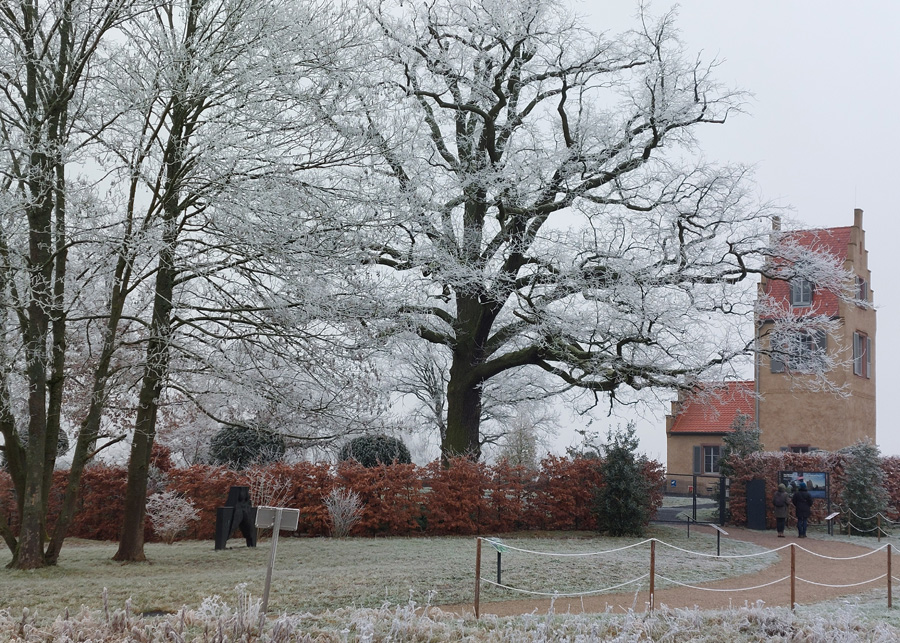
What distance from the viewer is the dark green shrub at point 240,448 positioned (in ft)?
72.5

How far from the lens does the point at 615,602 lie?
10875 mm

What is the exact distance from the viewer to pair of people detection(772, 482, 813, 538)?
22.0 meters

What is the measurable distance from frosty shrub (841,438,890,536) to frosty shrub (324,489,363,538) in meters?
13.9

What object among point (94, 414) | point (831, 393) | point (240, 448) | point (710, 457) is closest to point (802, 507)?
point (831, 393)

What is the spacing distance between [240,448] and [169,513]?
406 centimetres

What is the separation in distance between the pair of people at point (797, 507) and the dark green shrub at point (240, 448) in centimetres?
1300

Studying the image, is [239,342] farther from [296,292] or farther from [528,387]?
[528,387]

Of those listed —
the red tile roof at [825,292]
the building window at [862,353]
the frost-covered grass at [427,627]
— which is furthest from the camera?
the building window at [862,353]

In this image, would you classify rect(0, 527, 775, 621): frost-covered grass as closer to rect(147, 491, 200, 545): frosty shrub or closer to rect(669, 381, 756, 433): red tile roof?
rect(147, 491, 200, 545): frosty shrub

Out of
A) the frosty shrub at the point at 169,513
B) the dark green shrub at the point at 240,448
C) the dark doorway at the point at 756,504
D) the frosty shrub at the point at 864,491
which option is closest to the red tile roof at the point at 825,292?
the frosty shrub at the point at 864,491

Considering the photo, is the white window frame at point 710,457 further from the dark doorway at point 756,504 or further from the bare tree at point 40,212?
the bare tree at point 40,212

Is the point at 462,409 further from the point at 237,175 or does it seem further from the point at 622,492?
the point at 237,175

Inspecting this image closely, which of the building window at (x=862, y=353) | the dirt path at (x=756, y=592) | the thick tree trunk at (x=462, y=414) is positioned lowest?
the dirt path at (x=756, y=592)

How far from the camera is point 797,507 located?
2216 centimetres
